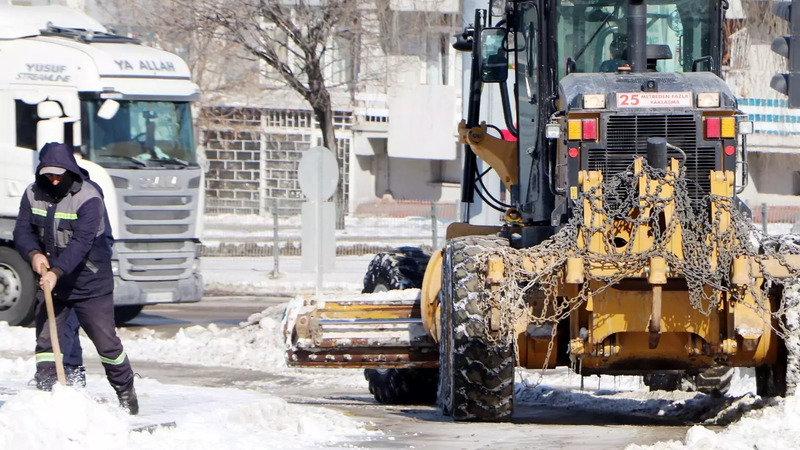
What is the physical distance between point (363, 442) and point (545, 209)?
2.54m

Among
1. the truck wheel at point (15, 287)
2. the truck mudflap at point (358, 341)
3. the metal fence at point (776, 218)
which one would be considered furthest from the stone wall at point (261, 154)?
the truck mudflap at point (358, 341)

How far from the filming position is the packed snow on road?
782 cm

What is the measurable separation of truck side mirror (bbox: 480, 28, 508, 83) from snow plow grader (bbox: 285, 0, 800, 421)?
5 cm

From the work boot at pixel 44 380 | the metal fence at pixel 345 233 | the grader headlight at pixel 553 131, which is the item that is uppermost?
the grader headlight at pixel 553 131

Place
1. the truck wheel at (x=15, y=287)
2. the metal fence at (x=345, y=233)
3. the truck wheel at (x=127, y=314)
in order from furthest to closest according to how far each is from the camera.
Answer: the metal fence at (x=345, y=233)
the truck wheel at (x=127, y=314)
the truck wheel at (x=15, y=287)

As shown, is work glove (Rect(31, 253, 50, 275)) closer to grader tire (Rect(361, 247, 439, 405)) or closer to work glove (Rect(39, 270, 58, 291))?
work glove (Rect(39, 270, 58, 291))

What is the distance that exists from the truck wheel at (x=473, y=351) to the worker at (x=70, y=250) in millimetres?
2161

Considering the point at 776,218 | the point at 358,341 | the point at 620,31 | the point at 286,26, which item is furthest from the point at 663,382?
the point at 286,26

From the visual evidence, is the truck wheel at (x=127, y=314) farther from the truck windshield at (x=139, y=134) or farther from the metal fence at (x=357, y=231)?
the metal fence at (x=357, y=231)

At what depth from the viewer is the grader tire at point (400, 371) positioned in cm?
1195

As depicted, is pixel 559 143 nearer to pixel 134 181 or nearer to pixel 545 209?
pixel 545 209

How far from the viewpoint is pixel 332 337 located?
11.0 metres

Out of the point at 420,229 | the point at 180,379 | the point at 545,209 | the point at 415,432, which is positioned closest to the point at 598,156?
the point at 545,209

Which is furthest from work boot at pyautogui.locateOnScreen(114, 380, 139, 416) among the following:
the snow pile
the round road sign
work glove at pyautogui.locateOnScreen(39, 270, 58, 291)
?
the round road sign
